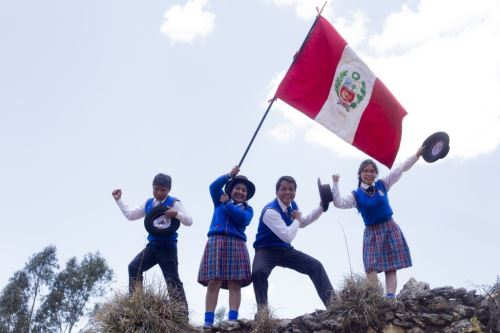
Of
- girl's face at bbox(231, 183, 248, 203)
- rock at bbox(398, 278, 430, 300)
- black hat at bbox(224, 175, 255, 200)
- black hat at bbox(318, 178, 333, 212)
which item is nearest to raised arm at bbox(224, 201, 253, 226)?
girl's face at bbox(231, 183, 248, 203)

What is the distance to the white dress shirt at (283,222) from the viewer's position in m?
6.26

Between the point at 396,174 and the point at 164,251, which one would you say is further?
the point at 396,174

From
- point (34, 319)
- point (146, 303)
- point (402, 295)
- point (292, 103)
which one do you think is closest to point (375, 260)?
point (402, 295)

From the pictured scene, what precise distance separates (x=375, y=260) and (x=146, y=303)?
270cm

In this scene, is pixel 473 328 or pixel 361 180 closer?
pixel 473 328

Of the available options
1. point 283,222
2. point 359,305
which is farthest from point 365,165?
point 359,305

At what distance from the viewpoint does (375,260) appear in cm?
643

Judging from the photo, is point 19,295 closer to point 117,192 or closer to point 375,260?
point 117,192

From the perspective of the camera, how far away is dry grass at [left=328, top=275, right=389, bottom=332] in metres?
5.55

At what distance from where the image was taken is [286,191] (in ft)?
21.8

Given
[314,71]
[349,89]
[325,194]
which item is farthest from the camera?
[349,89]

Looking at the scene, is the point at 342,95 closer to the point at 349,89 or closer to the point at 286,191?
the point at 349,89

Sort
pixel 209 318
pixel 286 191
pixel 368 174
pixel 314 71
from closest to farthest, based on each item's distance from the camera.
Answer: pixel 209 318
pixel 286 191
pixel 368 174
pixel 314 71

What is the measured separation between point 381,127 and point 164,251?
3362 mm
